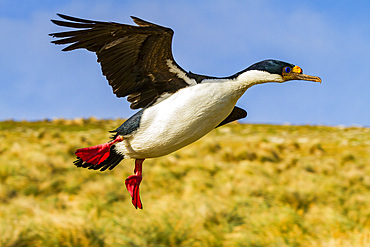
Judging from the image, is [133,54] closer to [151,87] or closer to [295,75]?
[151,87]

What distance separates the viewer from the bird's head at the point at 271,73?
2.06 m

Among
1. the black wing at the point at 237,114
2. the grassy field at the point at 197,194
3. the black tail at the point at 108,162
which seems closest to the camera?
the black tail at the point at 108,162

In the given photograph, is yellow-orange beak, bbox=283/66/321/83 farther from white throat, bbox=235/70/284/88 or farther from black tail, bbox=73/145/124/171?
black tail, bbox=73/145/124/171

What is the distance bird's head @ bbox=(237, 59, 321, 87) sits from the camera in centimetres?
206

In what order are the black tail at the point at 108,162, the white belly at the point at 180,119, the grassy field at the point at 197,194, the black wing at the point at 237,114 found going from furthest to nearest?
the grassy field at the point at 197,194, the black wing at the point at 237,114, the black tail at the point at 108,162, the white belly at the point at 180,119

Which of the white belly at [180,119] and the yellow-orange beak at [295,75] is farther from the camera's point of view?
the yellow-orange beak at [295,75]

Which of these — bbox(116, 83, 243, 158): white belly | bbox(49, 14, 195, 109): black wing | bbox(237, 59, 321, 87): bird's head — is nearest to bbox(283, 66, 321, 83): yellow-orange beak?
bbox(237, 59, 321, 87): bird's head

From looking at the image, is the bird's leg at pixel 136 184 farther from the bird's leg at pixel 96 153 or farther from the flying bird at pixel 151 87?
the bird's leg at pixel 96 153

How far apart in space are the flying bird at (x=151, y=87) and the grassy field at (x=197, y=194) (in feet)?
26.3

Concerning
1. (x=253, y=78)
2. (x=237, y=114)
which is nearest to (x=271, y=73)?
(x=253, y=78)

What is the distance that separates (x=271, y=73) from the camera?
2.09 meters

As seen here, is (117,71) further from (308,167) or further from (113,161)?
(308,167)

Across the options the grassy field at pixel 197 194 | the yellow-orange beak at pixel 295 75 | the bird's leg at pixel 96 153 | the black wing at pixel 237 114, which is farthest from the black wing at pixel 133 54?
the grassy field at pixel 197 194

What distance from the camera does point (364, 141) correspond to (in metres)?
20.2
